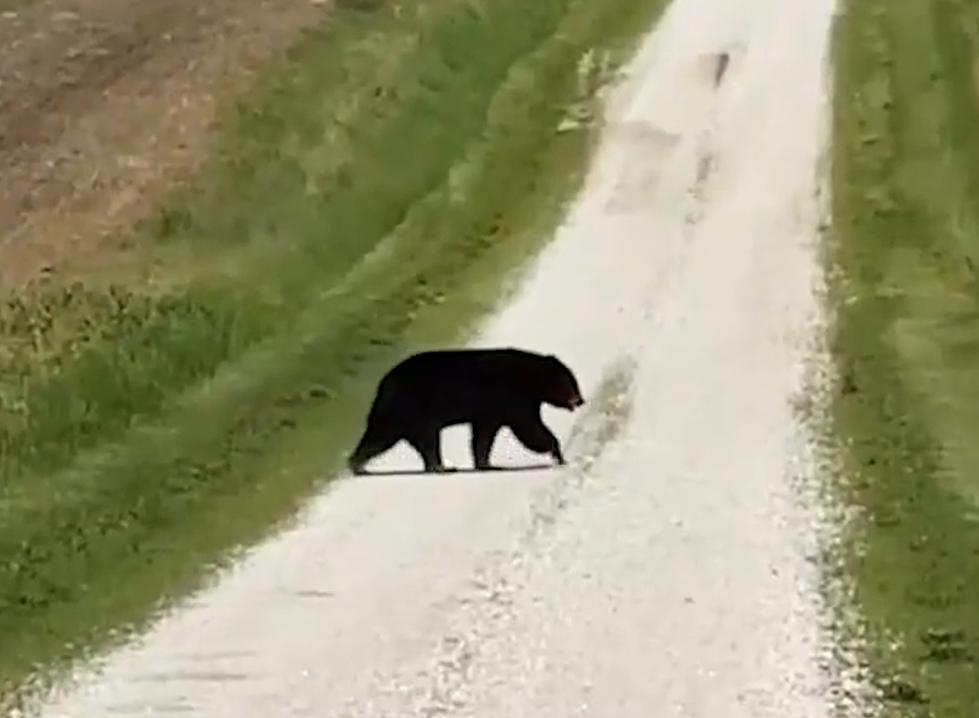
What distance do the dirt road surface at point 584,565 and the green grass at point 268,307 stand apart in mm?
434

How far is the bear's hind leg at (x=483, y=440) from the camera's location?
→ 1125cm

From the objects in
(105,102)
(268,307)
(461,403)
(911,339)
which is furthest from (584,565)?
(105,102)

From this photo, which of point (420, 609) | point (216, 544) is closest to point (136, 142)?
point (216, 544)

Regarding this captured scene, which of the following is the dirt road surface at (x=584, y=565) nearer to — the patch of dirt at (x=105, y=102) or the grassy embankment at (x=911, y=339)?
the grassy embankment at (x=911, y=339)

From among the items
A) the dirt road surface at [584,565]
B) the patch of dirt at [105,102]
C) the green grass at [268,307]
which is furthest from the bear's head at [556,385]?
the patch of dirt at [105,102]

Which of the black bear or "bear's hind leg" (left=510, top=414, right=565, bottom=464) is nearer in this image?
the black bear

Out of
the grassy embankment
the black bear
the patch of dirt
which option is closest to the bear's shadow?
the black bear

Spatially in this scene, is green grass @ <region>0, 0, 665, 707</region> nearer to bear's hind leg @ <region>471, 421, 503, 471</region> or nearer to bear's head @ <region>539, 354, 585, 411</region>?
bear's hind leg @ <region>471, 421, 503, 471</region>

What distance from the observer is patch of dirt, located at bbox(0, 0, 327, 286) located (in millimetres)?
17312

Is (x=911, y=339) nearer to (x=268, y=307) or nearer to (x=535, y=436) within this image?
(x=535, y=436)

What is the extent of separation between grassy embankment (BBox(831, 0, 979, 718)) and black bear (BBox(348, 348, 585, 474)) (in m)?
1.65

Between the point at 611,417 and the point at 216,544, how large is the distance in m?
3.17

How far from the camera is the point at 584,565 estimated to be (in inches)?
373

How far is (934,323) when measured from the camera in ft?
49.9
